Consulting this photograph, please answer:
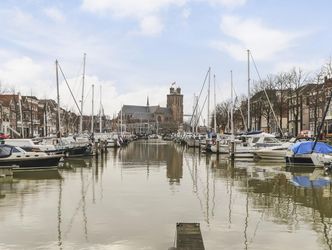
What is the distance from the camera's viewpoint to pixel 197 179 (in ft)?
102

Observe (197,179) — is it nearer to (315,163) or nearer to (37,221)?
(315,163)

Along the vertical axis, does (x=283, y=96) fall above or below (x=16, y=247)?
above

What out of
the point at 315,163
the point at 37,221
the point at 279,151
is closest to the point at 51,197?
the point at 37,221

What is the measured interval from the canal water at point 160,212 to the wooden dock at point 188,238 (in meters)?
2.46

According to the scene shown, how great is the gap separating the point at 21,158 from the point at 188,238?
26919mm

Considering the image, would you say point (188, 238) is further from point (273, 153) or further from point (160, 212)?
point (273, 153)

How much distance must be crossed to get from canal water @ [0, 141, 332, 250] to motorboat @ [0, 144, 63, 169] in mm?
3885

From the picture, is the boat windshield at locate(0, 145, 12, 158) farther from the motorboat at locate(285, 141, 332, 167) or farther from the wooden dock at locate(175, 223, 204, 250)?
the wooden dock at locate(175, 223, 204, 250)

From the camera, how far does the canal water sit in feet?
45.9

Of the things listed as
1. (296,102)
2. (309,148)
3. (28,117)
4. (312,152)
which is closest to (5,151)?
(312,152)

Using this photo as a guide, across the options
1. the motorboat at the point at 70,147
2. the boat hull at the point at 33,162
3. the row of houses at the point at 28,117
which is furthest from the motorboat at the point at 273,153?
the row of houses at the point at 28,117

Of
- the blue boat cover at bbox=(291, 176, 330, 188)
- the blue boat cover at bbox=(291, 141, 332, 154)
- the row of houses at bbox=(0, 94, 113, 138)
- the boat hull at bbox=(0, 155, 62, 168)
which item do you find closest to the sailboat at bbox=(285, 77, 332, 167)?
the blue boat cover at bbox=(291, 141, 332, 154)

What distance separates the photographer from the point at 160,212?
18.5 m

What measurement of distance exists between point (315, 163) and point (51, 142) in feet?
101
